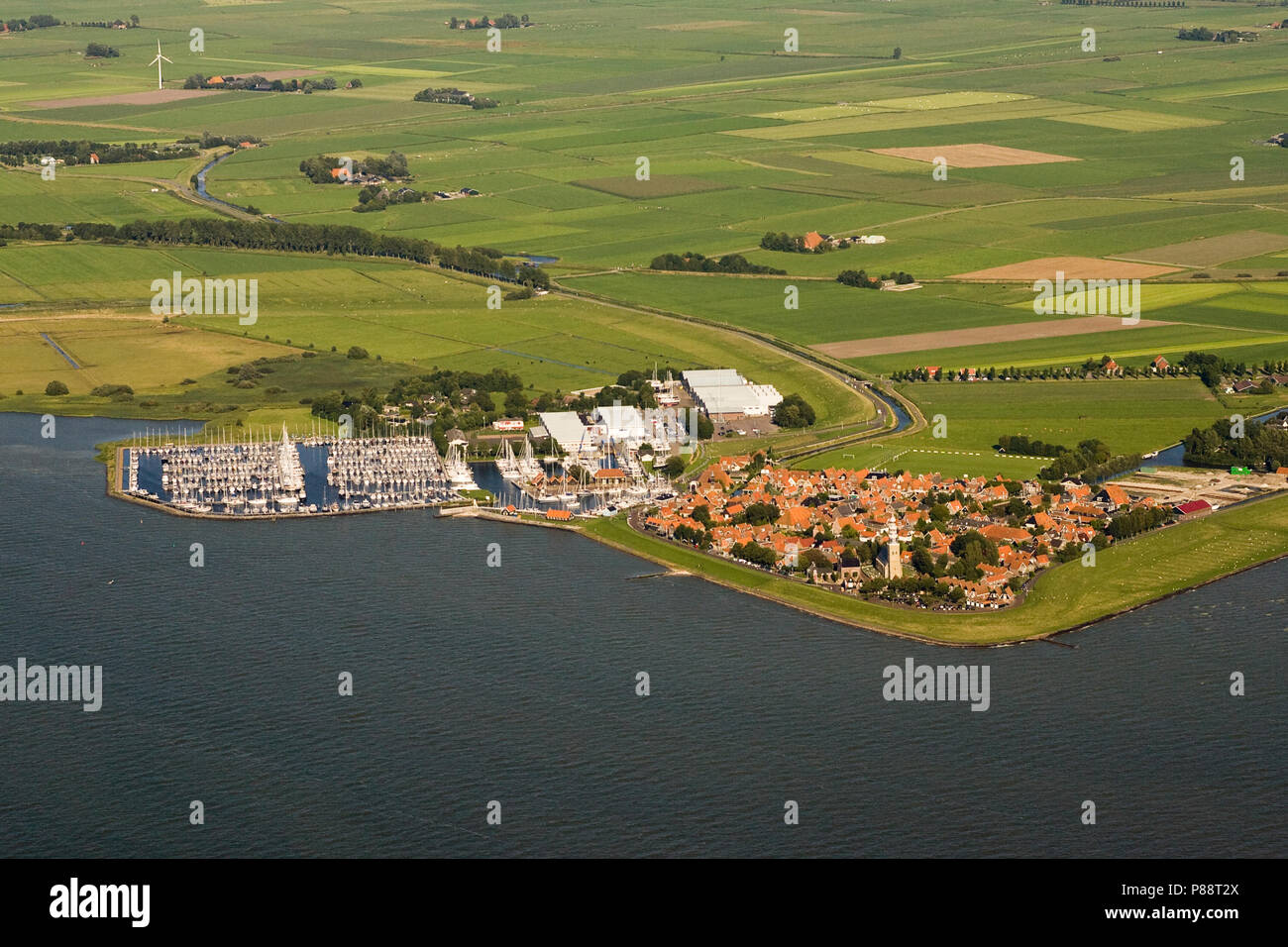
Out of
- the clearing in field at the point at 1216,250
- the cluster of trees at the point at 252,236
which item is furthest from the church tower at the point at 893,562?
the cluster of trees at the point at 252,236

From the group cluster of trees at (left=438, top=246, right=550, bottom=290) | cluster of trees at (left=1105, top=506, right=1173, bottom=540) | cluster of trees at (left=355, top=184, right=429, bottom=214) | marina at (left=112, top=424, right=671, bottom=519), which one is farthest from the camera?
cluster of trees at (left=355, top=184, right=429, bottom=214)

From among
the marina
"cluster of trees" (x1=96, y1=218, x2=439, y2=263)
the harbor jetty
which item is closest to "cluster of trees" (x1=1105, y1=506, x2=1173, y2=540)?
the marina

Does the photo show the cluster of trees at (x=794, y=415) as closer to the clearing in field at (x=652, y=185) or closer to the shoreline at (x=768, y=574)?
the shoreline at (x=768, y=574)

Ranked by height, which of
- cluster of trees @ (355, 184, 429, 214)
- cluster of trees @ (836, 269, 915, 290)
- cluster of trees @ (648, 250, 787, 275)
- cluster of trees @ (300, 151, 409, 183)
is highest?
cluster of trees @ (300, 151, 409, 183)

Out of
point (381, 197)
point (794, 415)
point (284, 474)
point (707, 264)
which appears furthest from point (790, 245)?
point (284, 474)

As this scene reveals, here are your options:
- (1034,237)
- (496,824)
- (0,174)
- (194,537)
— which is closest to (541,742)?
(496,824)

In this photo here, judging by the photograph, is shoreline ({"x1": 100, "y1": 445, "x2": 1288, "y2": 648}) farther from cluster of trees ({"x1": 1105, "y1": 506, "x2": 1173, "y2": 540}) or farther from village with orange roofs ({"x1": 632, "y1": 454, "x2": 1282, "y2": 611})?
village with orange roofs ({"x1": 632, "y1": 454, "x2": 1282, "y2": 611})

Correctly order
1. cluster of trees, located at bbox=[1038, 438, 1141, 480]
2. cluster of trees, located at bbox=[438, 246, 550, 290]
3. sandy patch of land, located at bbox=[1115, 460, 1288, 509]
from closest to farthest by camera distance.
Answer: sandy patch of land, located at bbox=[1115, 460, 1288, 509]
cluster of trees, located at bbox=[1038, 438, 1141, 480]
cluster of trees, located at bbox=[438, 246, 550, 290]
